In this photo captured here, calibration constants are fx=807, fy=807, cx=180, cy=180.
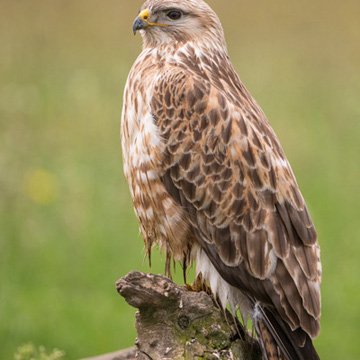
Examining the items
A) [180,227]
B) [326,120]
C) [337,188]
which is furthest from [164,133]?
[326,120]

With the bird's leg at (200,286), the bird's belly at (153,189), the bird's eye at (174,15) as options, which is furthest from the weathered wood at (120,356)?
the bird's eye at (174,15)

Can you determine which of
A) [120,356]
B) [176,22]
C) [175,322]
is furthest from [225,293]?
[176,22]

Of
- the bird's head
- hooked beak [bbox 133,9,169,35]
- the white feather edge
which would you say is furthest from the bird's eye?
the white feather edge

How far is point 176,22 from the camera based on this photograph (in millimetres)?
4809

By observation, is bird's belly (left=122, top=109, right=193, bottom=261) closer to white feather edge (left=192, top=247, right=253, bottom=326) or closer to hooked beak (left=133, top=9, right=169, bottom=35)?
white feather edge (left=192, top=247, right=253, bottom=326)

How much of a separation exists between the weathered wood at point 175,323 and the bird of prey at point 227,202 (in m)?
0.17

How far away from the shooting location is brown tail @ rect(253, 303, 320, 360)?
13.4 ft

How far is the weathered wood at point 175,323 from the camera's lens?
3961 millimetres

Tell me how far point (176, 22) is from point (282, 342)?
1974 mm

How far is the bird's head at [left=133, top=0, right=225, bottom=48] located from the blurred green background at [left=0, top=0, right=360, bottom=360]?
1906mm

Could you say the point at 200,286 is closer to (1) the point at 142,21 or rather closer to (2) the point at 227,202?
(2) the point at 227,202

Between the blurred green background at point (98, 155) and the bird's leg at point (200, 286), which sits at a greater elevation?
the blurred green background at point (98, 155)

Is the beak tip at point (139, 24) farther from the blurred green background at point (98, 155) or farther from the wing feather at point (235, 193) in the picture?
the blurred green background at point (98, 155)

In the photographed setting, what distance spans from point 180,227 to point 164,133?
0.52 meters
